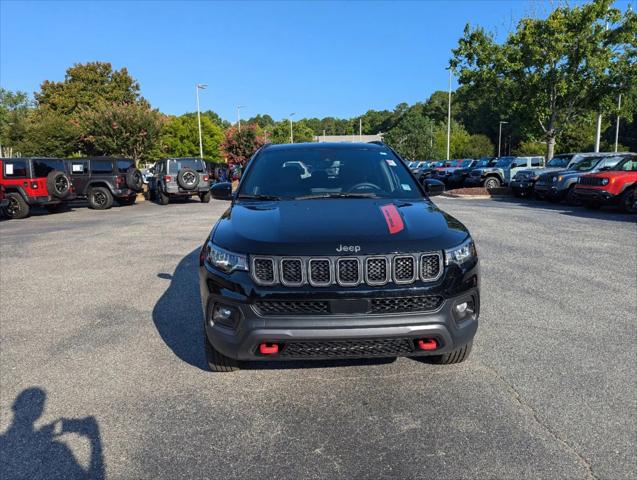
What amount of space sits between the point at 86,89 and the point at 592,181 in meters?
51.6

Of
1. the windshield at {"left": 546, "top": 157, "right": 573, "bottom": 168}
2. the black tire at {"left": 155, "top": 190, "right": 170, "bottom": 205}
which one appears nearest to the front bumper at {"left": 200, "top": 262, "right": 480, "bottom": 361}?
the black tire at {"left": 155, "top": 190, "right": 170, "bottom": 205}

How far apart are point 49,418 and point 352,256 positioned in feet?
7.12

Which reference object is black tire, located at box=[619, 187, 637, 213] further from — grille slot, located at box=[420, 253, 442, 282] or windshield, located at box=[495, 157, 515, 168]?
grille slot, located at box=[420, 253, 442, 282]

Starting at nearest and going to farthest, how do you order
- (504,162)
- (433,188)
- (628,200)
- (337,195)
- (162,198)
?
1. (337,195)
2. (433,188)
3. (628,200)
4. (162,198)
5. (504,162)

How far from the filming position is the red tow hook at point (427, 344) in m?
2.93

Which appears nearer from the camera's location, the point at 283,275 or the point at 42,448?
the point at 42,448

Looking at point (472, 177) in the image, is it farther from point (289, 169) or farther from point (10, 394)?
point (10, 394)

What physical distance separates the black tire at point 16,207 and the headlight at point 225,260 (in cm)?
1498

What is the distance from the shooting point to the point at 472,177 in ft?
82.6

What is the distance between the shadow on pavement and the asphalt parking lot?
25 mm

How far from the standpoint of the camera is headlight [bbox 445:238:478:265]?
299 cm

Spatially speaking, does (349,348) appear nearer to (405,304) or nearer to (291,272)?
(405,304)

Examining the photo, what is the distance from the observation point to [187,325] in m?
4.61

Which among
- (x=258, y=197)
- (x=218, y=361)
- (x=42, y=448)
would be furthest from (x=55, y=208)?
(x=42, y=448)
